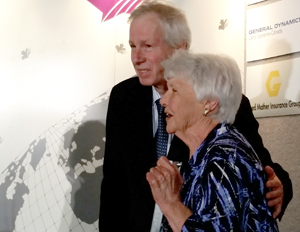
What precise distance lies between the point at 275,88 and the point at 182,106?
966 millimetres

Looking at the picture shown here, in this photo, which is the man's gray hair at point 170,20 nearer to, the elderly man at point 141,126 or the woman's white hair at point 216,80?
the elderly man at point 141,126

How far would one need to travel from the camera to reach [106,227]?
6.47 ft

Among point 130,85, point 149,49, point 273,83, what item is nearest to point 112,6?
point 130,85

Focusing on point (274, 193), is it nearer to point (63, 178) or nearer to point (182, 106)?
point (182, 106)

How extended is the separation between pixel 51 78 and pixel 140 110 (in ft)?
4.12

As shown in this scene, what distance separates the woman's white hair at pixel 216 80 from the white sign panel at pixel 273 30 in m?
0.88

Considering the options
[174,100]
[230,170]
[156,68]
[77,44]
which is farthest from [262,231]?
[77,44]

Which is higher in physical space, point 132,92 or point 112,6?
point 112,6

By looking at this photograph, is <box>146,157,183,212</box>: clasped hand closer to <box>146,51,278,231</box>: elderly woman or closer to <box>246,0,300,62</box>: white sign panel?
<box>146,51,278,231</box>: elderly woman

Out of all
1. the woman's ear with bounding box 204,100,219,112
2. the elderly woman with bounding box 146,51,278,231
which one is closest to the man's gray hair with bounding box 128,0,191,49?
the elderly woman with bounding box 146,51,278,231

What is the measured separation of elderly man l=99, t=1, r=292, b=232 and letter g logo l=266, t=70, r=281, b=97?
1.22ft

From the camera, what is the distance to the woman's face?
1335 millimetres

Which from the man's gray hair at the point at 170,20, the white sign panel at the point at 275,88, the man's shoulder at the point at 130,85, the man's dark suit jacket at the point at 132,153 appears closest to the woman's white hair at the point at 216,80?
the man's dark suit jacket at the point at 132,153

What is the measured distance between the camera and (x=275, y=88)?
2154 millimetres
